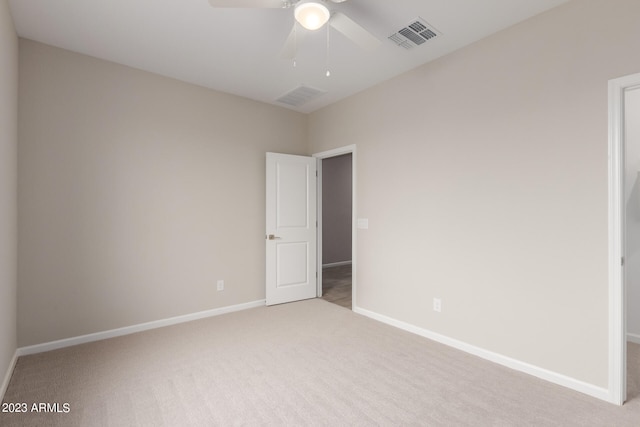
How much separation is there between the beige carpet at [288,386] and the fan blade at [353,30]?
2.44 m

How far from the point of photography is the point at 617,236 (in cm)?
206

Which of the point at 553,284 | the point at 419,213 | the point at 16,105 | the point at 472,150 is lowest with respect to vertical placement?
the point at 553,284

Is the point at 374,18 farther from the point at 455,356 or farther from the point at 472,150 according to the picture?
the point at 455,356

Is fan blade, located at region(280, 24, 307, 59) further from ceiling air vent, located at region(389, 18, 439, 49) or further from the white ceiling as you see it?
ceiling air vent, located at region(389, 18, 439, 49)

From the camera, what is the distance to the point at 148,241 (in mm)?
3418

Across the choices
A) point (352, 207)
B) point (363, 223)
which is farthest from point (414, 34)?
point (352, 207)

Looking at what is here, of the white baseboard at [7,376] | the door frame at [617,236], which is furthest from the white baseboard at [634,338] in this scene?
the white baseboard at [7,376]

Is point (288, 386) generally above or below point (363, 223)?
below

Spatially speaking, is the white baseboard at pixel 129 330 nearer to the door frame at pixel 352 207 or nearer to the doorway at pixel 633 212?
the door frame at pixel 352 207

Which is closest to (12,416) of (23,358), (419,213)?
(23,358)

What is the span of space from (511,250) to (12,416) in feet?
12.1

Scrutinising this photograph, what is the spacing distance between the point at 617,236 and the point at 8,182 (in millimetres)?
4414

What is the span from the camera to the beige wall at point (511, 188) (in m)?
2.16

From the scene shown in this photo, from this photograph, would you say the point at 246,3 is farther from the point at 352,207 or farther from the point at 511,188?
the point at 352,207
